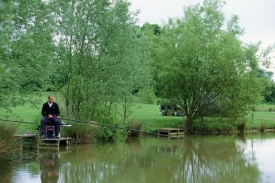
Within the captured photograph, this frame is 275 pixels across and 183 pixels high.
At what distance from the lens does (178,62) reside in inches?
1029

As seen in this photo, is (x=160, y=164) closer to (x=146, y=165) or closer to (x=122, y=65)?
(x=146, y=165)

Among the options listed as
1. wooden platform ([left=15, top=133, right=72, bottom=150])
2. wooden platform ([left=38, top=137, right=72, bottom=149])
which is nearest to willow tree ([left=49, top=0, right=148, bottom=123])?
wooden platform ([left=15, top=133, right=72, bottom=150])

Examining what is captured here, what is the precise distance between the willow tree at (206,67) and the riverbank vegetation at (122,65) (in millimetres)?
65

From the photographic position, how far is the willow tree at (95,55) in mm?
19531

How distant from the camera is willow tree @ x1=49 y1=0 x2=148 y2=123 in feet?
A: 64.1

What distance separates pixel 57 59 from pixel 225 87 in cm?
1191

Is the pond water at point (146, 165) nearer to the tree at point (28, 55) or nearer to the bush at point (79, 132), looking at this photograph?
the bush at point (79, 132)

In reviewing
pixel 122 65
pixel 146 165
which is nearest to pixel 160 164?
pixel 146 165

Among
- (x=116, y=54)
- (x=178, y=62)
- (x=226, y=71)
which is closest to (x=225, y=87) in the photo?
(x=226, y=71)

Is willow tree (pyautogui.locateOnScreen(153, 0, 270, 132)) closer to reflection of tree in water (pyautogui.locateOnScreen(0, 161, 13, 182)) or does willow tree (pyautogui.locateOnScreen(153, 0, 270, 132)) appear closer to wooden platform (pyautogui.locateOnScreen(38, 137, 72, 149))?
wooden platform (pyautogui.locateOnScreen(38, 137, 72, 149))

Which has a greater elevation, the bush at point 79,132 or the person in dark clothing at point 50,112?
the person in dark clothing at point 50,112

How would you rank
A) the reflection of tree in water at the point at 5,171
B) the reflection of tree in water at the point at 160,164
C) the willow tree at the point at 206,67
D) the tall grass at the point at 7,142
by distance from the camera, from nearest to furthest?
the reflection of tree in water at the point at 5,171
the reflection of tree in water at the point at 160,164
the tall grass at the point at 7,142
the willow tree at the point at 206,67

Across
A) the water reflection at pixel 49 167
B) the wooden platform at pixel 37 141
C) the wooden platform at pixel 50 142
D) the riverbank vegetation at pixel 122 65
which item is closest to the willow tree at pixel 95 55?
the riverbank vegetation at pixel 122 65

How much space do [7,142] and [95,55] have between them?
26.5 ft
